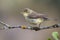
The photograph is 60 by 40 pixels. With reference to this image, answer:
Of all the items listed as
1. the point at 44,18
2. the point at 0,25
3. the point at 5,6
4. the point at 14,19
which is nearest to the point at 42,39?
the point at 14,19

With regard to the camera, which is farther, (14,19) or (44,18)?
(14,19)

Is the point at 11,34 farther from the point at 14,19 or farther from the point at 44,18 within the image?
the point at 44,18

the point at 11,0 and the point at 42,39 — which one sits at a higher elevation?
the point at 11,0

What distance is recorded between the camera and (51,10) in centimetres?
309

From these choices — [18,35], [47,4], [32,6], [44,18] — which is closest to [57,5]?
[47,4]

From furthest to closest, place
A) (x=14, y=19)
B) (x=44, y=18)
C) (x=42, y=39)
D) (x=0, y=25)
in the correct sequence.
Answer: (x=14, y=19), (x=42, y=39), (x=44, y=18), (x=0, y=25)

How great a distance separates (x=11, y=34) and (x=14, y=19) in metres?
0.32

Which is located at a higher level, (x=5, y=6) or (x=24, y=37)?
(x=5, y=6)

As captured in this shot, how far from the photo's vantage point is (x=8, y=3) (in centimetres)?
319

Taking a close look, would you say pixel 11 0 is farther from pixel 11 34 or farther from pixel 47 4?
pixel 11 34

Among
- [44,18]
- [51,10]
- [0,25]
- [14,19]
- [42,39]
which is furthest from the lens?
[51,10]

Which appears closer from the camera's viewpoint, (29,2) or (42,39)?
(42,39)

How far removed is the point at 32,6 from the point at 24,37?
30.1 inches

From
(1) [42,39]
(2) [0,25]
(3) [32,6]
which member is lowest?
(2) [0,25]
